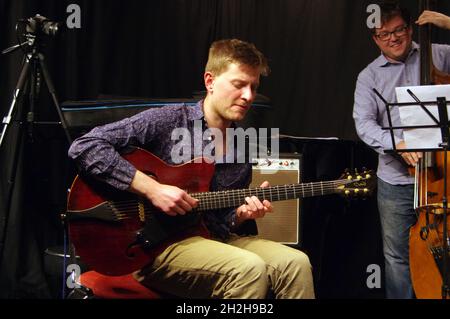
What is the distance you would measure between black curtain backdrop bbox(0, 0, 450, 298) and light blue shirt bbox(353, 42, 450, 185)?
0.79m

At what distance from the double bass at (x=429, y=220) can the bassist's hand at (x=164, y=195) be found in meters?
1.26

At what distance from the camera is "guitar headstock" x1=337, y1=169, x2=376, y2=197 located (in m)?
2.64

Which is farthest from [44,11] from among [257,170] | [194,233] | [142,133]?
[194,233]

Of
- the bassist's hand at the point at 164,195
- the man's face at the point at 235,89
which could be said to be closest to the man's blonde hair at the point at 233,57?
the man's face at the point at 235,89

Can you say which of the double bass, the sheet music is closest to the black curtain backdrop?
the double bass

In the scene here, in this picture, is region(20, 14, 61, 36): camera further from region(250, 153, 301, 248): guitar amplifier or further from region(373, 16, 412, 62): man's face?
region(373, 16, 412, 62): man's face

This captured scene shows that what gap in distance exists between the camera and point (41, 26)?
3.22 meters

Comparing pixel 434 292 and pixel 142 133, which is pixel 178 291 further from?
pixel 434 292

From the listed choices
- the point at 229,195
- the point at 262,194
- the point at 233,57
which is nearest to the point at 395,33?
the point at 233,57

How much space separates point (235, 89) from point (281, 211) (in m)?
1.39

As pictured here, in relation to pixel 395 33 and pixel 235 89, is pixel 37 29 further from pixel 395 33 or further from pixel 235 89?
pixel 395 33

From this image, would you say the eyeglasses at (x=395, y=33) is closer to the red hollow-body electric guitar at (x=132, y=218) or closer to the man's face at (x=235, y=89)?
the man's face at (x=235, y=89)

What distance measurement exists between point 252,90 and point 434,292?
1371mm
